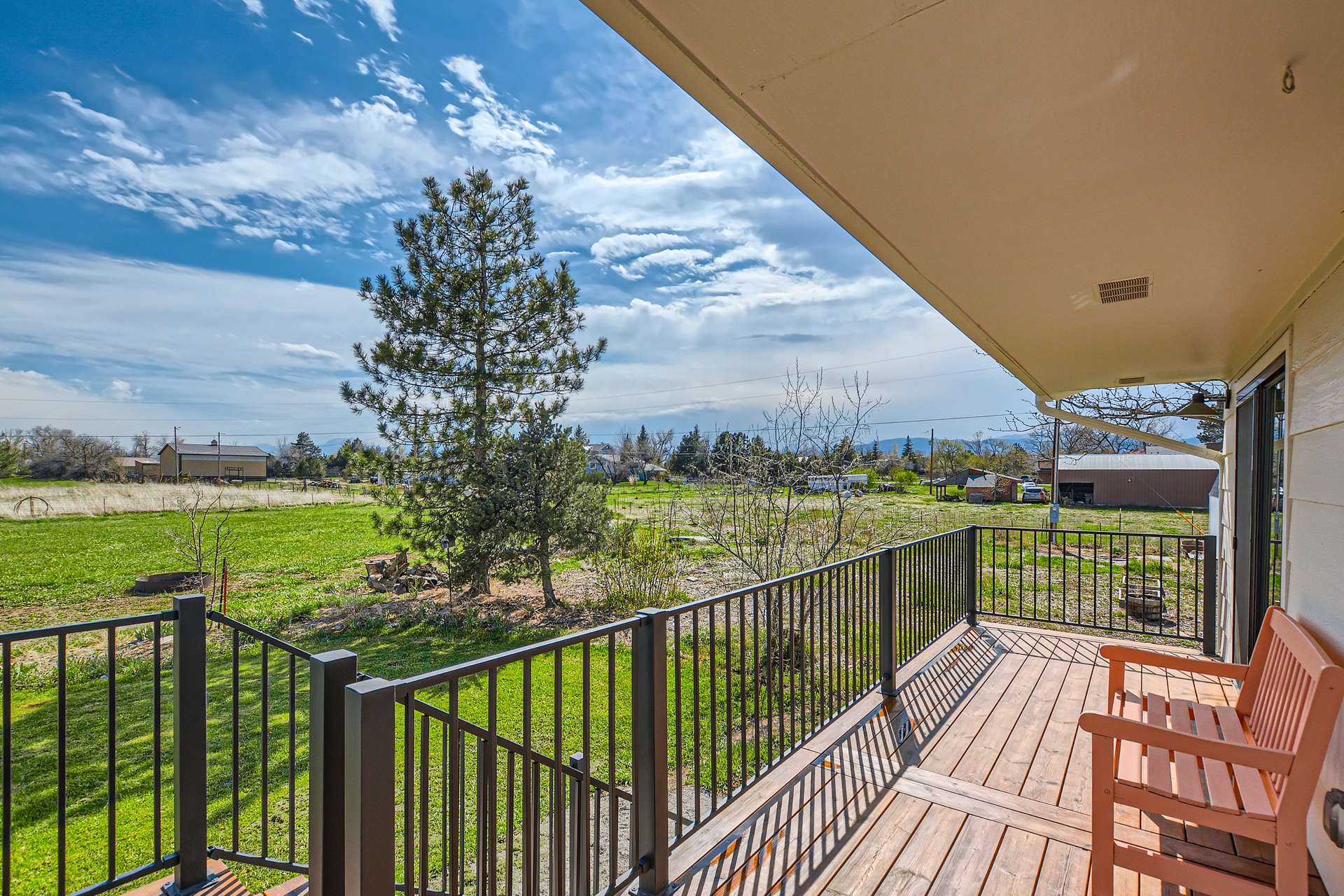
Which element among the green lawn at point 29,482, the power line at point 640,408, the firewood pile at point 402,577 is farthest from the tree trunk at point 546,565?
the green lawn at point 29,482

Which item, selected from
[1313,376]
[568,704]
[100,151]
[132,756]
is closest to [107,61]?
[100,151]

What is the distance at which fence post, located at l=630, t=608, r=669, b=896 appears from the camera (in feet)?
5.76

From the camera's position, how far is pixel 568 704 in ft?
17.5

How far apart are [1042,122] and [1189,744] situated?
5.70 feet

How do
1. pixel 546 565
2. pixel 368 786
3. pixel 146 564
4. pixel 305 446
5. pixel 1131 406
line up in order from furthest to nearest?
1. pixel 305 446
2. pixel 146 564
3. pixel 546 565
4. pixel 1131 406
5. pixel 368 786

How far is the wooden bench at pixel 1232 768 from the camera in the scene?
1522 mm

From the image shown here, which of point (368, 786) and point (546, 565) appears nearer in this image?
point (368, 786)

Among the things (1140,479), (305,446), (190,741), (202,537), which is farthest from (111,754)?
(305,446)

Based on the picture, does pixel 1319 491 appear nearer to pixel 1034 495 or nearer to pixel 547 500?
pixel 547 500

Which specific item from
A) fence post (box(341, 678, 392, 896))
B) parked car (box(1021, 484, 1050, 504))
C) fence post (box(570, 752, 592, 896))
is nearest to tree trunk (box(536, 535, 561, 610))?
fence post (box(570, 752, 592, 896))

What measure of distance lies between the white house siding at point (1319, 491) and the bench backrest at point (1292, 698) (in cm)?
8

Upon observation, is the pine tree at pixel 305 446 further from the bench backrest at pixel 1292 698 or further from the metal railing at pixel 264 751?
the bench backrest at pixel 1292 698

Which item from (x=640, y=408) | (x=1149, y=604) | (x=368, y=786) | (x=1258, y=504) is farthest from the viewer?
(x=640, y=408)

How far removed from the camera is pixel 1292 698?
1786 mm
